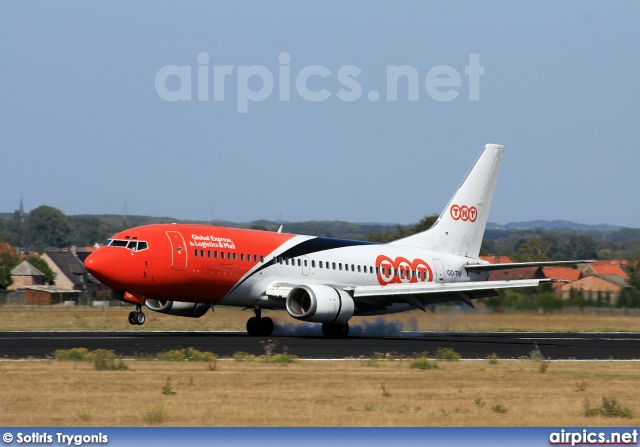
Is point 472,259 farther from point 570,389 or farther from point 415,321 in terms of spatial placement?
point 570,389

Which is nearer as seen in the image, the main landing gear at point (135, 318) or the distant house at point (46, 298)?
the main landing gear at point (135, 318)

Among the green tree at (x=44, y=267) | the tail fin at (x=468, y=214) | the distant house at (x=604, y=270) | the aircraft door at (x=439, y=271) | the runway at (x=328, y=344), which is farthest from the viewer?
the green tree at (x=44, y=267)

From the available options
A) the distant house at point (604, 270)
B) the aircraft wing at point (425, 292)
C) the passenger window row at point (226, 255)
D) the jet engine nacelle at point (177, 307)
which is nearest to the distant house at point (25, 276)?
the distant house at point (604, 270)

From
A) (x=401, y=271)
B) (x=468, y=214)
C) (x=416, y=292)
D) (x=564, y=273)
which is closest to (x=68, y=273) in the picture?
(x=564, y=273)

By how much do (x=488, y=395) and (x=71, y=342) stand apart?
17.7 metres

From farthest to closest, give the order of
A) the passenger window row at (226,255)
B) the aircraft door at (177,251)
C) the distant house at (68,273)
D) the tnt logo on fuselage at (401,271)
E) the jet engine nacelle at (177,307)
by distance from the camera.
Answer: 1. the distant house at (68,273)
2. the tnt logo on fuselage at (401,271)
3. the jet engine nacelle at (177,307)
4. the passenger window row at (226,255)
5. the aircraft door at (177,251)

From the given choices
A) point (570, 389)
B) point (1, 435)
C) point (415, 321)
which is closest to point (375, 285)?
point (415, 321)

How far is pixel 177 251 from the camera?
37.7 meters

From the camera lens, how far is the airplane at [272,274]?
122ft

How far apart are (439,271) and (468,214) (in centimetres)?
410

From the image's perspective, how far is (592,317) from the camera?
5653 centimetres

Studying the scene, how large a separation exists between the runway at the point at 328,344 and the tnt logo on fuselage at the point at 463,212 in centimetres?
676

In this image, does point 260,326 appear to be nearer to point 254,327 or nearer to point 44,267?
point 254,327

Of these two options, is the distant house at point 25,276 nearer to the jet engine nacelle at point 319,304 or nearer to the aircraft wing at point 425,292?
the aircraft wing at point 425,292
